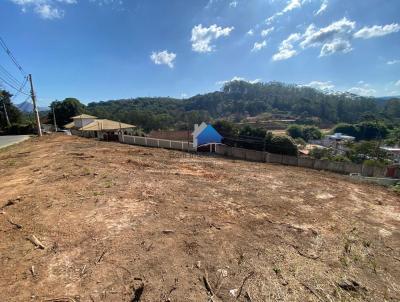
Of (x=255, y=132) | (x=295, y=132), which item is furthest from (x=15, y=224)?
(x=295, y=132)

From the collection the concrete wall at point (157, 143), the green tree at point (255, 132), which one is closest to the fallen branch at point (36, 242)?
the concrete wall at point (157, 143)

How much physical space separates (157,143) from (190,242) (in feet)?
60.1

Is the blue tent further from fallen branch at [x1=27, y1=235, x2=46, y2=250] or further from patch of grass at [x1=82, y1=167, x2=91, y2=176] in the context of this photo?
fallen branch at [x1=27, y1=235, x2=46, y2=250]

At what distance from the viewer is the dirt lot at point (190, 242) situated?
3.59m

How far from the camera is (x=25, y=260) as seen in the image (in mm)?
3969

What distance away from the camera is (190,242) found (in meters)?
4.75

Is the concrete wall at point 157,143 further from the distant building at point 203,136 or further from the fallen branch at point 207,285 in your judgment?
the fallen branch at point 207,285

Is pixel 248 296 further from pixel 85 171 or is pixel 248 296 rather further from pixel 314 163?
pixel 314 163

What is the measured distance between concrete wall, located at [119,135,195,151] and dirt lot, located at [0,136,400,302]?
39.7ft

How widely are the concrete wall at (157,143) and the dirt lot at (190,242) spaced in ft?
39.7

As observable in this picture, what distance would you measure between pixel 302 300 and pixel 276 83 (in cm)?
17193

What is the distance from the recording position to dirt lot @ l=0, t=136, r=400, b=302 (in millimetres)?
3590

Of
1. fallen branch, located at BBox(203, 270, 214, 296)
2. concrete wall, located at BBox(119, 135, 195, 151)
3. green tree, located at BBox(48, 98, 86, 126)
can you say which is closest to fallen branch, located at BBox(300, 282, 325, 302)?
fallen branch, located at BBox(203, 270, 214, 296)

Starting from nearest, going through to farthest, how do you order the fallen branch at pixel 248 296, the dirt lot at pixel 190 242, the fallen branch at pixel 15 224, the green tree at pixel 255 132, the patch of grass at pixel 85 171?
1. the fallen branch at pixel 248 296
2. the dirt lot at pixel 190 242
3. the fallen branch at pixel 15 224
4. the patch of grass at pixel 85 171
5. the green tree at pixel 255 132
